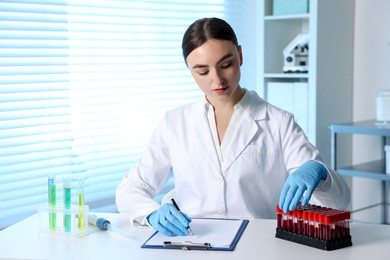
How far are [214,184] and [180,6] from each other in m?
1.75

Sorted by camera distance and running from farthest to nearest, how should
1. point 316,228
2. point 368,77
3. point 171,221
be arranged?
1. point 368,77
2. point 171,221
3. point 316,228

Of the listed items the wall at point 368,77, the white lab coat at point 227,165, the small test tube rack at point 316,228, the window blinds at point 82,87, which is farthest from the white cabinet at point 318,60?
the small test tube rack at point 316,228

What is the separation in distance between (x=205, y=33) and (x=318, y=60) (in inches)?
66.6

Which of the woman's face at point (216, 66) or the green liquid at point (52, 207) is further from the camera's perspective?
the woman's face at point (216, 66)

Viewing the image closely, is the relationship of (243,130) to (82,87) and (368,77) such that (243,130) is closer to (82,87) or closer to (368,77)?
(82,87)

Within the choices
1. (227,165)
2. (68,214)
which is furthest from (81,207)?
(227,165)

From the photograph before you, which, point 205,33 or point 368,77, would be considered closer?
point 205,33

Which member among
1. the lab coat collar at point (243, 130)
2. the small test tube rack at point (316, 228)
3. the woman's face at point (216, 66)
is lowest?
the small test tube rack at point (316, 228)

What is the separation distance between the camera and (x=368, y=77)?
12.8 feet

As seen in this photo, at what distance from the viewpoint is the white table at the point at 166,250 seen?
1.67m

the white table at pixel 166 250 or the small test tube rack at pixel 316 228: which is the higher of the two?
the small test tube rack at pixel 316 228

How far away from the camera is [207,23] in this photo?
212 centimetres

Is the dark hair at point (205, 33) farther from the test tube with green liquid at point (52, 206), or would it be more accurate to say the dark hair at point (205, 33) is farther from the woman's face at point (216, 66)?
the test tube with green liquid at point (52, 206)

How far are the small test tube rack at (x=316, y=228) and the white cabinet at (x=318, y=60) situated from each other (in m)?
1.93
